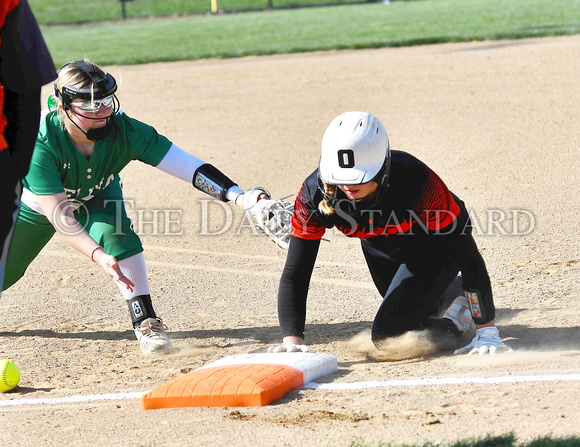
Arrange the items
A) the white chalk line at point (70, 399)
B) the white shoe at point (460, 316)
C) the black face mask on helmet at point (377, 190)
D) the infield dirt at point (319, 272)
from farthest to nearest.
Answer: the white shoe at point (460, 316) < the white chalk line at point (70, 399) < the black face mask on helmet at point (377, 190) < the infield dirt at point (319, 272)

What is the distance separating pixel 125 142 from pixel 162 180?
350 centimetres

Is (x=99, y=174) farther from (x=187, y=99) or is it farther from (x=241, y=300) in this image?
(x=187, y=99)

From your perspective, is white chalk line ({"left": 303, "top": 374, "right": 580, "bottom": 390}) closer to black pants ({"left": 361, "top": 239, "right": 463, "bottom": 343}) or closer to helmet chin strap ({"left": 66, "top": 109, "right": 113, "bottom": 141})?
black pants ({"left": 361, "top": 239, "right": 463, "bottom": 343})

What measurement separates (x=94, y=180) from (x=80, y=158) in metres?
0.17

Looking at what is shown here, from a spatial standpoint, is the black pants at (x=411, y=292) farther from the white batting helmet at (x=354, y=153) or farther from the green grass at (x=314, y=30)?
the green grass at (x=314, y=30)

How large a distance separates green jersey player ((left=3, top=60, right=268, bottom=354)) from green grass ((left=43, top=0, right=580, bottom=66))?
904 cm

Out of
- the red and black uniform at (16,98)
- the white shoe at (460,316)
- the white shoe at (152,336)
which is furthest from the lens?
the white shoe at (152,336)

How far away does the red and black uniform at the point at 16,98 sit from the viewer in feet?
7.74

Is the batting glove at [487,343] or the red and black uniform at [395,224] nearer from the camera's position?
the red and black uniform at [395,224]

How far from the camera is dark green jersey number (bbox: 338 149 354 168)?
3562 mm

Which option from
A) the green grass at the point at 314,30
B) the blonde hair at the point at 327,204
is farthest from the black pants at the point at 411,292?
the green grass at the point at 314,30

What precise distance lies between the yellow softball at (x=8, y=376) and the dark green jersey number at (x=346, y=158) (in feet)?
6.10

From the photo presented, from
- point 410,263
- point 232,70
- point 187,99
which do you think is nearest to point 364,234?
point 410,263

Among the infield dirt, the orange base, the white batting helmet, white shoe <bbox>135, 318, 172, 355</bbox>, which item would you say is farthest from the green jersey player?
the white batting helmet
